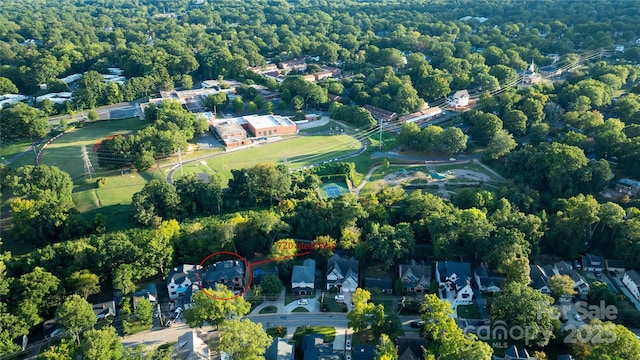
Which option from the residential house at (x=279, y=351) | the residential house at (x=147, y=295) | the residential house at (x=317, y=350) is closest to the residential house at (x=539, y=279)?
the residential house at (x=317, y=350)

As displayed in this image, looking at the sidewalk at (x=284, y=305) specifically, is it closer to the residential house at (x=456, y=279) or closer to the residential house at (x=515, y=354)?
the residential house at (x=456, y=279)

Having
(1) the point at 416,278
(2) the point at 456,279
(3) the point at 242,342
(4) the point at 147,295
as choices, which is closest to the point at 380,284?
(1) the point at 416,278

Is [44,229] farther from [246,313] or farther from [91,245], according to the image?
[246,313]

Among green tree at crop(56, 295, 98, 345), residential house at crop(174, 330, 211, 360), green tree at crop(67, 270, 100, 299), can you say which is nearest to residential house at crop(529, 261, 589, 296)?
residential house at crop(174, 330, 211, 360)

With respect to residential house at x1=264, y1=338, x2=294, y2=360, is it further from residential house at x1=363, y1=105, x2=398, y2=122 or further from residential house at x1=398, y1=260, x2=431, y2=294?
residential house at x1=363, y1=105, x2=398, y2=122

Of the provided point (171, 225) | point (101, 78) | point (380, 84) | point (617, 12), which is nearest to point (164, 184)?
point (171, 225)

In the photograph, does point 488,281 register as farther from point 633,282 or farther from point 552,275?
point 633,282
